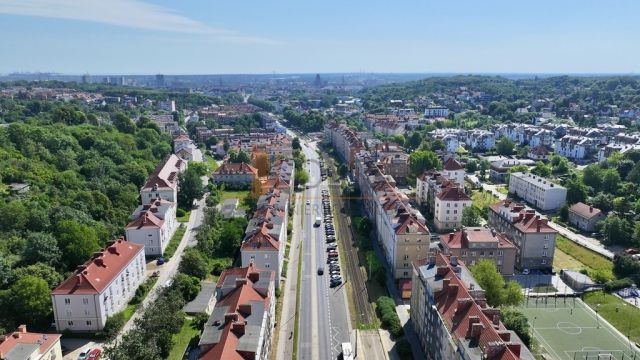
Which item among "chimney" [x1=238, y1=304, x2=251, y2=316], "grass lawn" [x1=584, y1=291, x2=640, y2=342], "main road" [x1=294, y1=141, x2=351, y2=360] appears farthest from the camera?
"grass lawn" [x1=584, y1=291, x2=640, y2=342]

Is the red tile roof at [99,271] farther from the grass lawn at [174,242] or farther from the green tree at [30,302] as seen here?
the grass lawn at [174,242]

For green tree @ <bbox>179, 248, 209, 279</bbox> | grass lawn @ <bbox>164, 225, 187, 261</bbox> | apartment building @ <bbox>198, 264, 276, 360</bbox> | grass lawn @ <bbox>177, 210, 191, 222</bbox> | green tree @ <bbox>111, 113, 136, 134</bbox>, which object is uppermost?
green tree @ <bbox>111, 113, 136, 134</bbox>

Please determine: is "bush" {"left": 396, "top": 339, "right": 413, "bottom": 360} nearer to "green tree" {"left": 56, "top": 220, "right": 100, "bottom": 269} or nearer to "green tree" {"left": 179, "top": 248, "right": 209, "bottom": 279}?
"green tree" {"left": 179, "top": 248, "right": 209, "bottom": 279}

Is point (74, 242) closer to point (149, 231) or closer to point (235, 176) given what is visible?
point (149, 231)

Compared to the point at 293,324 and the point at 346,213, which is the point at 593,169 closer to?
the point at 346,213

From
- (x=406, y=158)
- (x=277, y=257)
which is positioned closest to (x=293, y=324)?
(x=277, y=257)

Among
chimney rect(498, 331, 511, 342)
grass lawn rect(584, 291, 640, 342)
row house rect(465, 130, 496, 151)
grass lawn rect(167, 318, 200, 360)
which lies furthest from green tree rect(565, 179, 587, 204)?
grass lawn rect(167, 318, 200, 360)
